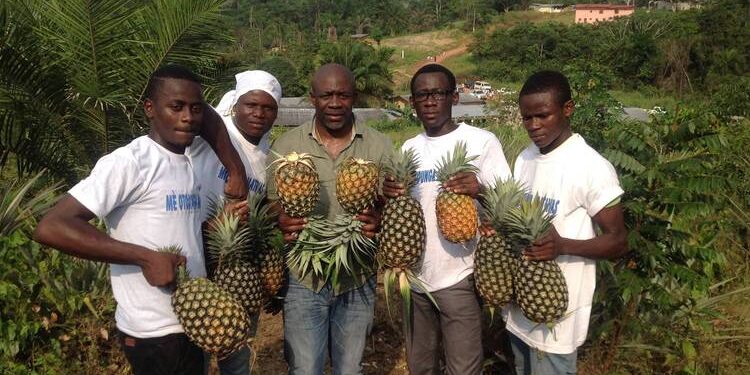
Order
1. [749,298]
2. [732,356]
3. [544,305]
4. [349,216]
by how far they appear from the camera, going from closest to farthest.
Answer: [544,305], [349,216], [732,356], [749,298]

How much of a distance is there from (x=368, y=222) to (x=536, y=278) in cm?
114

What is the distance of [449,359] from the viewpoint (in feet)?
14.9

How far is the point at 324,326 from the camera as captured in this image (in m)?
4.26

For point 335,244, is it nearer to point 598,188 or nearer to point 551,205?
point 551,205

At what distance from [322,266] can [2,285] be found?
124 inches

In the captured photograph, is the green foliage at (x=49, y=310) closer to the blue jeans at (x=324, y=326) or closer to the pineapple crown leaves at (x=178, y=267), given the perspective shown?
the blue jeans at (x=324, y=326)

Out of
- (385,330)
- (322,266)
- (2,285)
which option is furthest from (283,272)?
(385,330)

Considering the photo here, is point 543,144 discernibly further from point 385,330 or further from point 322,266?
point 385,330

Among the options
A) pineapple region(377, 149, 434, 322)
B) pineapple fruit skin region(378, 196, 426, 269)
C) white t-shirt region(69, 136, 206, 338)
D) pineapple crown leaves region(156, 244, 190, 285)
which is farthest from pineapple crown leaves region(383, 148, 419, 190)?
pineapple crown leaves region(156, 244, 190, 285)

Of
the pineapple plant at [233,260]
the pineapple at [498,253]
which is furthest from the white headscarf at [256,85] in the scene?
the pineapple at [498,253]

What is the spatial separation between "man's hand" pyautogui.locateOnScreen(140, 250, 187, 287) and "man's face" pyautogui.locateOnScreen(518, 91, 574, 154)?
97.1 inches

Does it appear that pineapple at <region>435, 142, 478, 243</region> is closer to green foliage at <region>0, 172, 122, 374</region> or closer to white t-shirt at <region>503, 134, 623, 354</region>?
white t-shirt at <region>503, 134, 623, 354</region>

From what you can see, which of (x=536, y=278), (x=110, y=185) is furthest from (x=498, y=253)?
(x=110, y=185)

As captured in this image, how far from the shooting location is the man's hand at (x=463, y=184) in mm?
3881
